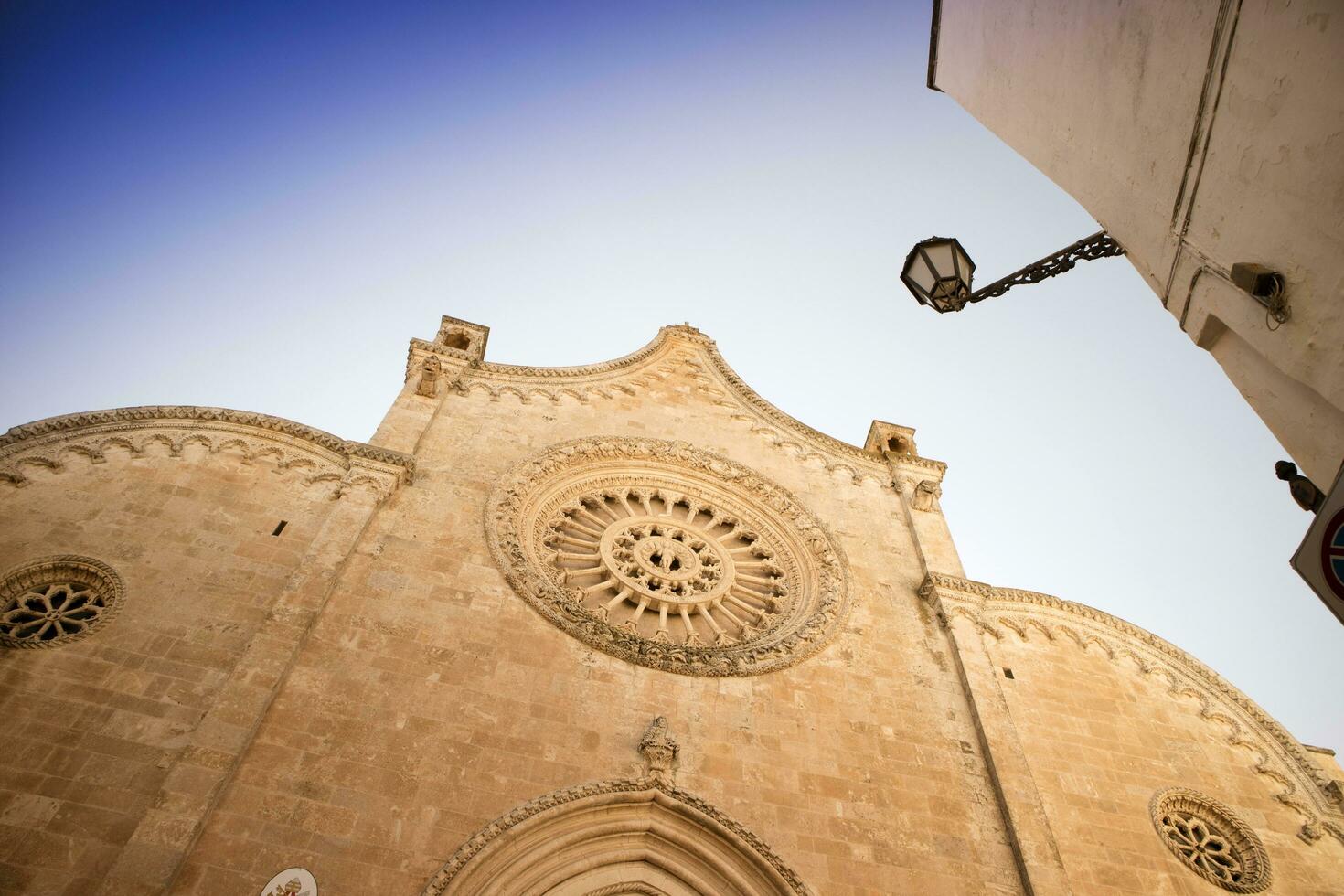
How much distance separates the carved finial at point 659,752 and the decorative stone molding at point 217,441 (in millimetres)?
5109

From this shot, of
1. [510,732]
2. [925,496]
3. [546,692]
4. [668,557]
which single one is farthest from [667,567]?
[925,496]

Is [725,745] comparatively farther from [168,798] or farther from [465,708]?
[168,798]

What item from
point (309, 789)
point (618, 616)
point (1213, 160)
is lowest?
point (309, 789)

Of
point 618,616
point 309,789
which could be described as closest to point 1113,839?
point 618,616

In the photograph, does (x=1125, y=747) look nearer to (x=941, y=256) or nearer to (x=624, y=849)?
(x=624, y=849)

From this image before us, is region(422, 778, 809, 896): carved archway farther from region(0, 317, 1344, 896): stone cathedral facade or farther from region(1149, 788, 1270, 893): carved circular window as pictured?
region(1149, 788, 1270, 893): carved circular window

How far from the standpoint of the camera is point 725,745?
9.80 m

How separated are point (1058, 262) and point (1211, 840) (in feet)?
29.5

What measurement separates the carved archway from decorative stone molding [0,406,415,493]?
5238 millimetres

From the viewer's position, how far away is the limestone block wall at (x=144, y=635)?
281 inches

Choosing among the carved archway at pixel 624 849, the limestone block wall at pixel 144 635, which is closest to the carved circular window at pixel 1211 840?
the carved archway at pixel 624 849

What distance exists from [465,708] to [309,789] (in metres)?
1.79

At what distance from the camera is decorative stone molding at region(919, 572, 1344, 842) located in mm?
11711

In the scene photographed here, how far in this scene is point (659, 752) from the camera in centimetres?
926
